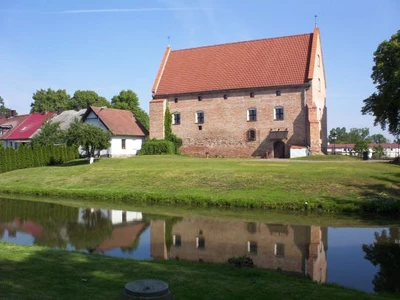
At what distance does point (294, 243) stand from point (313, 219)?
13.8ft

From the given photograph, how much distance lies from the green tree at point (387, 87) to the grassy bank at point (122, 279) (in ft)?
90.1

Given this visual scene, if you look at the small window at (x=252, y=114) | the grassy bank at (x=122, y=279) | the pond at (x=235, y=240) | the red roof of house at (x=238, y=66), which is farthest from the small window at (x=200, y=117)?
the grassy bank at (x=122, y=279)

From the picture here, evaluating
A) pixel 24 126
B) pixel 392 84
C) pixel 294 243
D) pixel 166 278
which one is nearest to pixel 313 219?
pixel 294 243

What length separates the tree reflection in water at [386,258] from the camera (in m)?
9.18

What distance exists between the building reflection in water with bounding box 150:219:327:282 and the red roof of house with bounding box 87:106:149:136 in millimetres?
30410

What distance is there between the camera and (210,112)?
44.3 metres

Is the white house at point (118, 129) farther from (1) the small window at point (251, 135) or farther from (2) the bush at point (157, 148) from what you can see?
(1) the small window at point (251, 135)

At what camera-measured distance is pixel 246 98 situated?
42438 millimetres

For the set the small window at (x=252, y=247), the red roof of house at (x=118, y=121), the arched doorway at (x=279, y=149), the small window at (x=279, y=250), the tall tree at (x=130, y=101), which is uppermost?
the tall tree at (x=130, y=101)

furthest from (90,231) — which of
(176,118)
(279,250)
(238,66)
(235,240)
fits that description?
(238,66)

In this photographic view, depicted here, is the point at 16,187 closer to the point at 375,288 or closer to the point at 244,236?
the point at 244,236

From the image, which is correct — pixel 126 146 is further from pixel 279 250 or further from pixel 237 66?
pixel 279 250

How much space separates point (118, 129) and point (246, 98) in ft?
48.3

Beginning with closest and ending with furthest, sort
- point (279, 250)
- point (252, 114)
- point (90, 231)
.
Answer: point (279, 250), point (90, 231), point (252, 114)
